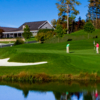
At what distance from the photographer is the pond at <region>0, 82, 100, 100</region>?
16016 mm

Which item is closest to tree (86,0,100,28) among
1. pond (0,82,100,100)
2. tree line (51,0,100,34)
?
tree line (51,0,100,34)

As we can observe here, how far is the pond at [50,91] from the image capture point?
631 inches

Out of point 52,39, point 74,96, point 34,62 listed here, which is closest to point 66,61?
point 34,62

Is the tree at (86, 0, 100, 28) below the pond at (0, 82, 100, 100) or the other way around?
the other way around

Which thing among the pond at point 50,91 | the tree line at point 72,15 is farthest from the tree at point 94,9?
the pond at point 50,91

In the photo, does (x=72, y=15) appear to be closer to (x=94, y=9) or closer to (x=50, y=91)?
(x=94, y=9)

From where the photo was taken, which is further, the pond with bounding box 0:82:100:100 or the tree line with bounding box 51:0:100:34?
the tree line with bounding box 51:0:100:34

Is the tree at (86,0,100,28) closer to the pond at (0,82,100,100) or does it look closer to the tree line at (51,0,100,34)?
the tree line at (51,0,100,34)

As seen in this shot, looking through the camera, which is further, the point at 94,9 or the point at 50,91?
the point at 94,9

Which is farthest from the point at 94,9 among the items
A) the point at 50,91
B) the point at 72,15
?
the point at 50,91

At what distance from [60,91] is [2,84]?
16.6ft

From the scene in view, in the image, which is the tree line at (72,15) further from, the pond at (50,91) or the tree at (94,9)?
the pond at (50,91)

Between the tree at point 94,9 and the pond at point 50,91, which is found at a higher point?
the tree at point 94,9

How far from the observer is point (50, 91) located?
17.8 meters
